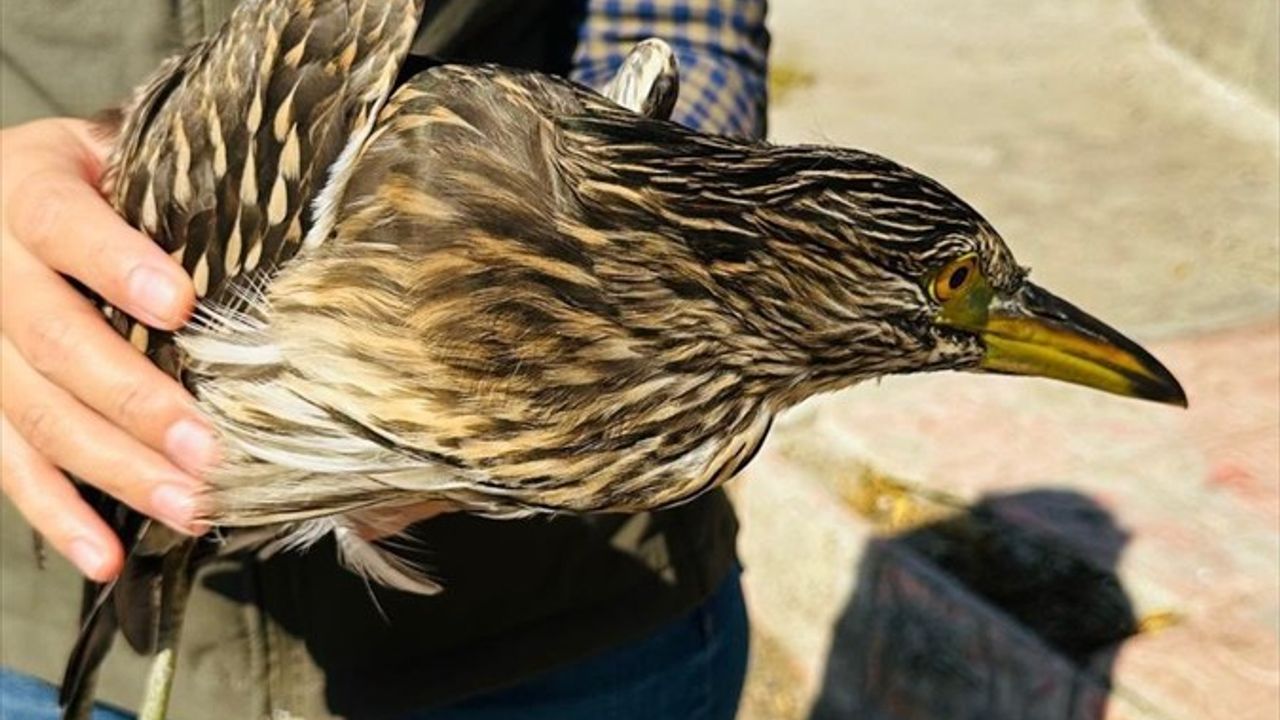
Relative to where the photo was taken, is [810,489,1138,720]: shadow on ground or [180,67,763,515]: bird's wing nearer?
[180,67,763,515]: bird's wing

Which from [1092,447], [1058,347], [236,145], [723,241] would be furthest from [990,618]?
[236,145]

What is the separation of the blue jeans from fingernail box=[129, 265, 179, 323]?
70cm

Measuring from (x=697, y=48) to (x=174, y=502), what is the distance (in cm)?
108

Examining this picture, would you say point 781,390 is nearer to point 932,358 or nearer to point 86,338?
point 932,358

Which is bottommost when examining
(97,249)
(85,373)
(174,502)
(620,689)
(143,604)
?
(620,689)

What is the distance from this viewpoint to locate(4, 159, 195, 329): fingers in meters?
2.14

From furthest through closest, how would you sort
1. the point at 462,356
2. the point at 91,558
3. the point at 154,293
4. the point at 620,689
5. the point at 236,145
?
the point at 620,689 < the point at 236,145 < the point at 91,558 < the point at 154,293 < the point at 462,356

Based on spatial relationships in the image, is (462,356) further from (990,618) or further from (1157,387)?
(990,618)

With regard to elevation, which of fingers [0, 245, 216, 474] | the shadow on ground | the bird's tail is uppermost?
fingers [0, 245, 216, 474]

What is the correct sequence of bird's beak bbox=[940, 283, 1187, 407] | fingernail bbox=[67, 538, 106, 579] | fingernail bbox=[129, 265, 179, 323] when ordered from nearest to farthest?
fingernail bbox=[129, 265, 179, 323] < fingernail bbox=[67, 538, 106, 579] < bird's beak bbox=[940, 283, 1187, 407]

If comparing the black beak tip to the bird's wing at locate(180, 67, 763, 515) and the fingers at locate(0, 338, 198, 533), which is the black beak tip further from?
the fingers at locate(0, 338, 198, 533)

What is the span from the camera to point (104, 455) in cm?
216

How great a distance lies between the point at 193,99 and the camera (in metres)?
2.45

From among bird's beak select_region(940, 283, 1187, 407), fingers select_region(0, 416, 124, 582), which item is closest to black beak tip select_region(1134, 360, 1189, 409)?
bird's beak select_region(940, 283, 1187, 407)
